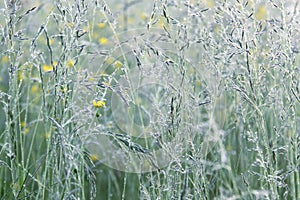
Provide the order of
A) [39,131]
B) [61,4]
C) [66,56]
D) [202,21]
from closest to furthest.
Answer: [66,56], [61,4], [202,21], [39,131]

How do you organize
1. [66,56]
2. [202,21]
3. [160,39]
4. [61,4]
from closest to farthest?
[66,56], [61,4], [160,39], [202,21]

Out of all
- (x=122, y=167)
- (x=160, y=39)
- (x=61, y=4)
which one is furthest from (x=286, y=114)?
(x=122, y=167)

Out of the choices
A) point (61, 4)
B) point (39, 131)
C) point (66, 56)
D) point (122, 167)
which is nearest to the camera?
point (66, 56)

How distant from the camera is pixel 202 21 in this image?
8.17ft

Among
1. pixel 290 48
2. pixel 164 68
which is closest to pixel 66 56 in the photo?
pixel 164 68

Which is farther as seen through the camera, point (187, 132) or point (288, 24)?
point (288, 24)

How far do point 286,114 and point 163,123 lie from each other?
1.26 feet

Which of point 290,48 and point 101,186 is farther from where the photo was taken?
point 101,186

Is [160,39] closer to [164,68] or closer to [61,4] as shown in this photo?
[164,68]

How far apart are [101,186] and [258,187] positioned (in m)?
0.80

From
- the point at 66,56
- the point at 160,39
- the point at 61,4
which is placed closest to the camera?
the point at 66,56

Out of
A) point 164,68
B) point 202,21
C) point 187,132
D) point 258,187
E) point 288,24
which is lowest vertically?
point 258,187

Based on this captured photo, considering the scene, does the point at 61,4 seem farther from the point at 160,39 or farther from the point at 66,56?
the point at 160,39

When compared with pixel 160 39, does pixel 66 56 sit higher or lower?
lower
